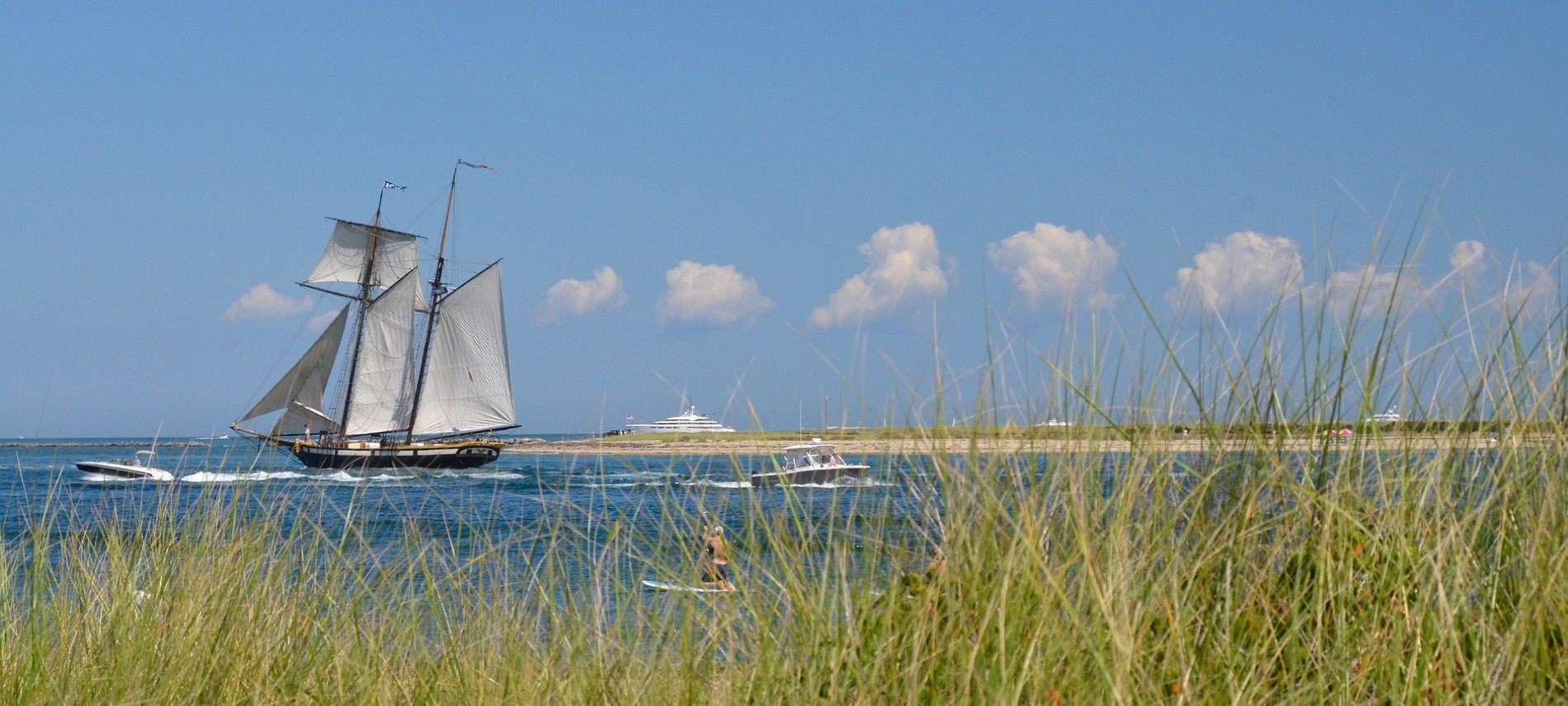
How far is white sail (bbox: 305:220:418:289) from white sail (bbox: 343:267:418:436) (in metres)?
3.56

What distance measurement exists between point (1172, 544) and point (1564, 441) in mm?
791

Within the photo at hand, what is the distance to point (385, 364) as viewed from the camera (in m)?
45.2

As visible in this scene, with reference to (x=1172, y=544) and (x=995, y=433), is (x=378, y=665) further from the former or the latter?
(x=1172, y=544)

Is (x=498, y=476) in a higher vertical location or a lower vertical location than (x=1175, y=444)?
higher

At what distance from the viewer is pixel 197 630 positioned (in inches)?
118

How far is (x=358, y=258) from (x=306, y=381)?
759 cm

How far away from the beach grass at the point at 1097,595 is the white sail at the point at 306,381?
43.1m

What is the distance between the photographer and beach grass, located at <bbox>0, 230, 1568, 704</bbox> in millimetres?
1944

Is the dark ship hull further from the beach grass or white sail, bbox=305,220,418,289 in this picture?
the beach grass

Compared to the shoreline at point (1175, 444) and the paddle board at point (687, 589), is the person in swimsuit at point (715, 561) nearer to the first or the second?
the paddle board at point (687, 589)

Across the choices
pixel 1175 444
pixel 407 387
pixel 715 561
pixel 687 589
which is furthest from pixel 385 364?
pixel 1175 444

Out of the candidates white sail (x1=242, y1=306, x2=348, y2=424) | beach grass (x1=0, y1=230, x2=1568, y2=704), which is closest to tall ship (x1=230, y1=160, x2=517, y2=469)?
white sail (x1=242, y1=306, x2=348, y2=424)

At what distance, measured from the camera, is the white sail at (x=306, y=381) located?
43375 mm

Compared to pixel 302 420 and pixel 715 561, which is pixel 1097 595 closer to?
pixel 715 561
